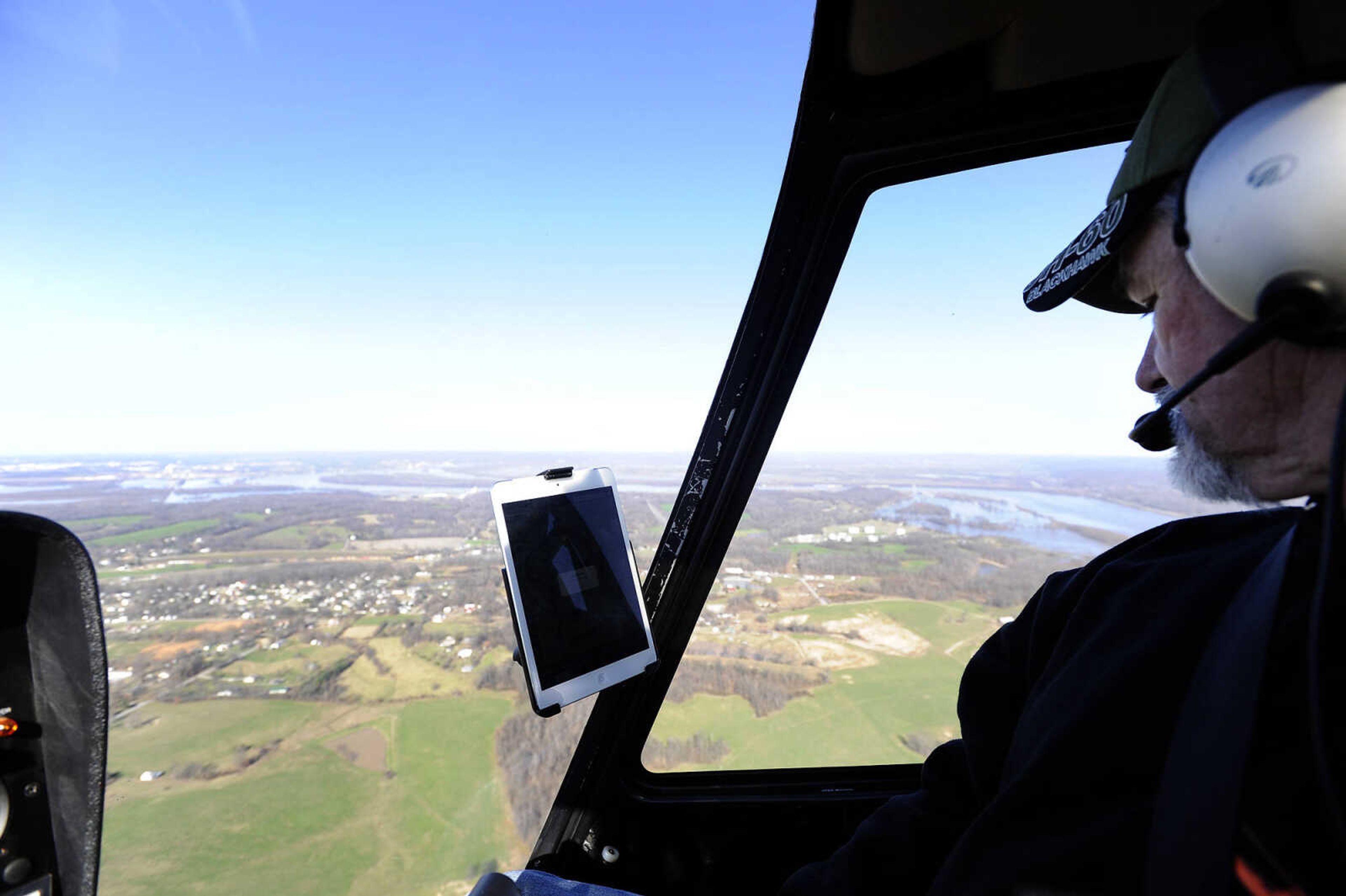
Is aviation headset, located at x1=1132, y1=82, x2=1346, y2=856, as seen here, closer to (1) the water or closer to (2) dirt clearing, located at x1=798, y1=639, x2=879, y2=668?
(1) the water

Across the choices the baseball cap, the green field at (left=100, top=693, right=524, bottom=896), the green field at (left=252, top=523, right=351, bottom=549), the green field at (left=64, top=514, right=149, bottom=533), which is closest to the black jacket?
the baseball cap

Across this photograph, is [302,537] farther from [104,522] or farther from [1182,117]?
[1182,117]

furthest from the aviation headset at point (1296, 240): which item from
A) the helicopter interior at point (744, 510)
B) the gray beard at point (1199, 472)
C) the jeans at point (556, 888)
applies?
the jeans at point (556, 888)

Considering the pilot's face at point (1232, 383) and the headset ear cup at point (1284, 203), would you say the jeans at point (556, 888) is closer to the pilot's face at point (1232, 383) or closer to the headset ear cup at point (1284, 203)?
the pilot's face at point (1232, 383)

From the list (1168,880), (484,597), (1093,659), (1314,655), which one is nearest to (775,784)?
(484,597)

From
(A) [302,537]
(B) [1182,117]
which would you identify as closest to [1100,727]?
(B) [1182,117]

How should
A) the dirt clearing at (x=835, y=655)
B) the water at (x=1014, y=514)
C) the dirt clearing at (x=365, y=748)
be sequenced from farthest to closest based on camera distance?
the dirt clearing at (x=835, y=655)
the water at (x=1014, y=514)
the dirt clearing at (x=365, y=748)
